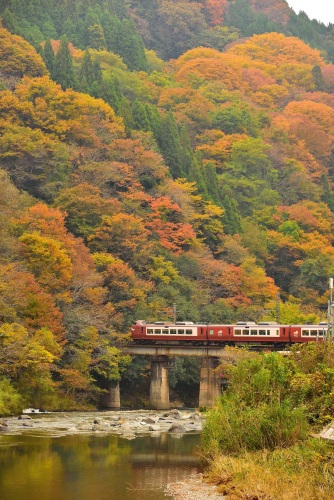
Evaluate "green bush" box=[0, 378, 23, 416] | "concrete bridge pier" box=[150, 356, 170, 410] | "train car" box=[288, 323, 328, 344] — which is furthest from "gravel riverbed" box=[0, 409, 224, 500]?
"train car" box=[288, 323, 328, 344]

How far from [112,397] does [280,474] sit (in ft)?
128

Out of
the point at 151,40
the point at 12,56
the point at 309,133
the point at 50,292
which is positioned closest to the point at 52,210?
the point at 50,292

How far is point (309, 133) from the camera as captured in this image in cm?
12788

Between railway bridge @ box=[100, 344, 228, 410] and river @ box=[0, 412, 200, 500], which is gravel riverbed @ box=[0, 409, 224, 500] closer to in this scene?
river @ box=[0, 412, 200, 500]

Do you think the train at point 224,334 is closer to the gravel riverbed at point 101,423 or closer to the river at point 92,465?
the gravel riverbed at point 101,423

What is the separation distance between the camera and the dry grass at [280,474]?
25125mm

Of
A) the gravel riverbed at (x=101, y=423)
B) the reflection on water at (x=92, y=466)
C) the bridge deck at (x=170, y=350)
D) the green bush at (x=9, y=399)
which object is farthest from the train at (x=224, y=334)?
the reflection on water at (x=92, y=466)

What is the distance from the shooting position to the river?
29.6m

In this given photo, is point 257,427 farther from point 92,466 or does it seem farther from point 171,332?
point 171,332

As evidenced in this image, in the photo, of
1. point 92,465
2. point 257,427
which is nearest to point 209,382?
point 92,465

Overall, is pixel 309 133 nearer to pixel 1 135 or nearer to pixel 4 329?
pixel 1 135

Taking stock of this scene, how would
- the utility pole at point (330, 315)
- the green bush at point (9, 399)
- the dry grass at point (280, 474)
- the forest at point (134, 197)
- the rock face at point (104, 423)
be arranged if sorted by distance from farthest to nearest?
1. the forest at point (134, 197)
2. the green bush at point (9, 399)
3. the utility pole at point (330, 315)
4. the rock face at point (104, 423)
5. the dry grass at point (280, 474)

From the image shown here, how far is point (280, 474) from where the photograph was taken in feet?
88.6

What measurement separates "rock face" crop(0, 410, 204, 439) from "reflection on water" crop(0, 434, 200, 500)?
2.17m
